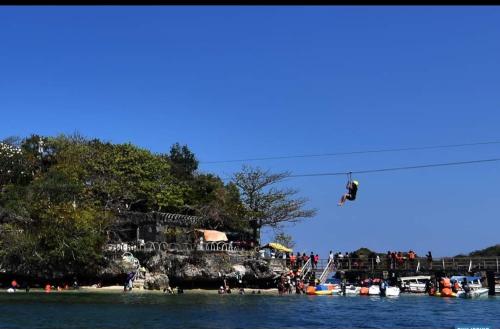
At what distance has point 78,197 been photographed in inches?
2018

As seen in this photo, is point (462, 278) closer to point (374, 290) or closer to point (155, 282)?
point (374, 290)

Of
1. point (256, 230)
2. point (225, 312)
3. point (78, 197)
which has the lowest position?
point (225, 312)

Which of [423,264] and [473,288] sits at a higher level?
[423,264]

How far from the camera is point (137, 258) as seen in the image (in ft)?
163

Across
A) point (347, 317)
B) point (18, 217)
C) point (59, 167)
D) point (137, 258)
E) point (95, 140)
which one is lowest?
point (347, 317)

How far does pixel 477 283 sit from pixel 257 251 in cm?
2061

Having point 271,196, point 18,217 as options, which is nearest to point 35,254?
point 18,217

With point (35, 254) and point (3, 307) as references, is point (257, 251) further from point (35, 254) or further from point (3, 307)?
point (3, 307)

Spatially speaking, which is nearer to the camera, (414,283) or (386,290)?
(386,290)

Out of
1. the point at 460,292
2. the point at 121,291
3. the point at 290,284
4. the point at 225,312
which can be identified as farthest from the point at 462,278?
the point at 121,291

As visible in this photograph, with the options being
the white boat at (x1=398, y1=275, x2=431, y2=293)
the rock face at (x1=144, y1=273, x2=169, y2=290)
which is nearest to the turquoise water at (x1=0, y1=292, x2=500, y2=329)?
the rock face at (x1=144, y1=273, x2=169, y2=290)

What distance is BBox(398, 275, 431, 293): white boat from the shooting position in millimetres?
52844

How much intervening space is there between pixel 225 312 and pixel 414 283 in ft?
89.5

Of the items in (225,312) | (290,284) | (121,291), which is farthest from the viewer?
(290,284)
